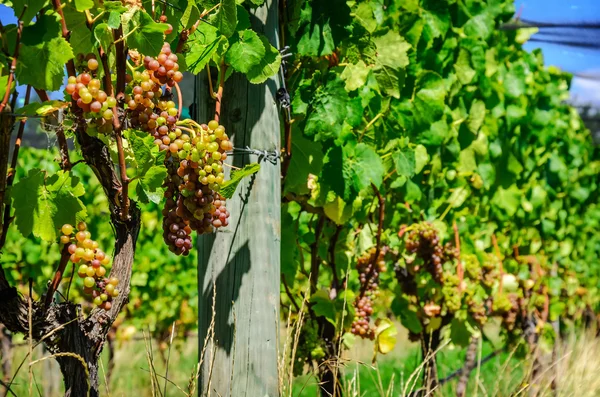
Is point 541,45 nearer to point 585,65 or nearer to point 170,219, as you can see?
point 585,65

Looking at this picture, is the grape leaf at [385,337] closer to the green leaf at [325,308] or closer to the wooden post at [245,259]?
the green leaf at [325,308]

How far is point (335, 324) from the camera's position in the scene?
2.81m

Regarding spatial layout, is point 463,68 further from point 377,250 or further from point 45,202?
A: point 45,202

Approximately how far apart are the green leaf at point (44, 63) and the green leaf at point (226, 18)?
483 millimetres

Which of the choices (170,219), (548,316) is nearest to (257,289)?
(170,219)

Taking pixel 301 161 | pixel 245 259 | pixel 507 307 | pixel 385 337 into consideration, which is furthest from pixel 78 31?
pixel 507 307

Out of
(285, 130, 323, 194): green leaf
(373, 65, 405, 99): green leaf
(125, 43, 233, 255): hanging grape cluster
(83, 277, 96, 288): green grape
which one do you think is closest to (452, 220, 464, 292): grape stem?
(373, 65, 405, 99): green leaf

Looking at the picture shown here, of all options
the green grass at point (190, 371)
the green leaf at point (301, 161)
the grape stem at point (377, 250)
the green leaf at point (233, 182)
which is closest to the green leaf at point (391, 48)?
the green leaf at point (301, 161)

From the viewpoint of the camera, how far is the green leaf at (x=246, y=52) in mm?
1869

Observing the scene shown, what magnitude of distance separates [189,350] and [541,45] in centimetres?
513

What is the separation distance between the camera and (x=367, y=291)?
3074 mm

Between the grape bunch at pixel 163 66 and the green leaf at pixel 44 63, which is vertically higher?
the grape bunch at pixel 163 66

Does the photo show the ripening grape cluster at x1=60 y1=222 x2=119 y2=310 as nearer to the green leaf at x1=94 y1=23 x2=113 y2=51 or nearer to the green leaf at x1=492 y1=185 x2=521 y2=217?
the green leaf at x1=94 y1=23 x2=113 y2=51

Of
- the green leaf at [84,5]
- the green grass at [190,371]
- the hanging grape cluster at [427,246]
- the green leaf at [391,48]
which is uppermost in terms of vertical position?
the green leaf at [391,48]
